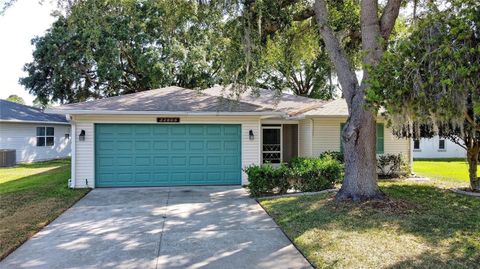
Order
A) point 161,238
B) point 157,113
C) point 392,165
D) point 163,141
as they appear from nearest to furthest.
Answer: point 161,238
point 157,113
point 163,141
point 392,165

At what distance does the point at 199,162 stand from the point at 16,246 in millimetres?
6786

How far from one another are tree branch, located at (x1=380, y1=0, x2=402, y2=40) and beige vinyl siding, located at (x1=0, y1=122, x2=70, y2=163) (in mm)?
20589

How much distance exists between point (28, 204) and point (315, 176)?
292 inches

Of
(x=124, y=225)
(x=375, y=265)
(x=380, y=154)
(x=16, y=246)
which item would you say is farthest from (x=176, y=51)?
(x=375, y=265)

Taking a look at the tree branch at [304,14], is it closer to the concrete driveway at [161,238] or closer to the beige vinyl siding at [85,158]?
the concrete driveway at [161,238]

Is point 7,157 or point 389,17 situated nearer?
point 389,17

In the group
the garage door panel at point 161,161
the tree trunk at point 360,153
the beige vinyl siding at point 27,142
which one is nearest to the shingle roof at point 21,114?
the beige vinyl siding at point 27,142

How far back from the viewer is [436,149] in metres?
25.7

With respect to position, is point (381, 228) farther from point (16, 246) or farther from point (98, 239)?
point (16, 246)

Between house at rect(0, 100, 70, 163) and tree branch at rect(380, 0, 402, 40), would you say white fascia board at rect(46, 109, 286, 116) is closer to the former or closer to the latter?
tree branch at rect(380, 0, 402, 40)

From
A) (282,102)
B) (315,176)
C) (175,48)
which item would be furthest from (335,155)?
(175,48)

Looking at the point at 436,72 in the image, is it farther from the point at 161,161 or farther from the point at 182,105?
the point at 161,161

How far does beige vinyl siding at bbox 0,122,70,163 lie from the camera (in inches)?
824

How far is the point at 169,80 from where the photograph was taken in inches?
846
